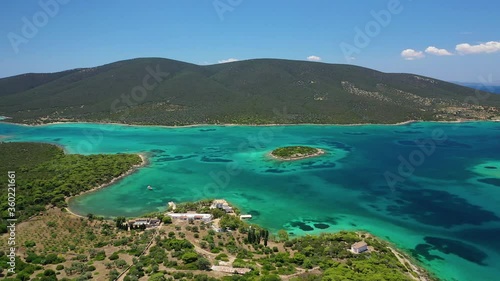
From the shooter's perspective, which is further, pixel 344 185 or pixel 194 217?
pixel 344 185

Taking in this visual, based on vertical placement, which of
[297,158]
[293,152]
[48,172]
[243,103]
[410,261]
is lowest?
[410,261]

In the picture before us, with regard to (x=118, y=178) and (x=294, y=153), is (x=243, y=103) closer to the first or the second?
(x=294, y=153)

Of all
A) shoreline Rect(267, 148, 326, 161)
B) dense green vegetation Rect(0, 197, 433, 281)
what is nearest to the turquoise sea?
shoreline Rect(267, 148, 326, 161)

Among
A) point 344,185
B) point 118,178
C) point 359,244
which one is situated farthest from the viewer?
point 118,178

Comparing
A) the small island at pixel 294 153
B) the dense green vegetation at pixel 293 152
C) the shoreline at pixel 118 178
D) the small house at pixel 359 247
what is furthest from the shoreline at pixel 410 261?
the dense green vegetation at pixel 293 152

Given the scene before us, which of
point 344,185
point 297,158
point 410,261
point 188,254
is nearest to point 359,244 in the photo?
point 410,261

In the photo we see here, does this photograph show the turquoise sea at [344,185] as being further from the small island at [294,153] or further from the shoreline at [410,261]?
the small island at [294,153]
